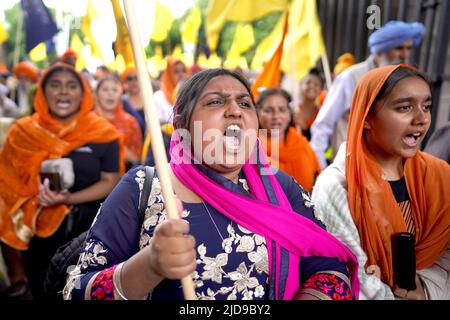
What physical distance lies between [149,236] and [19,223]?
2.02 m

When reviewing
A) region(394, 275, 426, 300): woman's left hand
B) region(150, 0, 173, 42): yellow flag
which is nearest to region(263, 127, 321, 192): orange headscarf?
region(394, 275, 426, 300): woman's left hand

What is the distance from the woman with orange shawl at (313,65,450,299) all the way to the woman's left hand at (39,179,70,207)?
169cm

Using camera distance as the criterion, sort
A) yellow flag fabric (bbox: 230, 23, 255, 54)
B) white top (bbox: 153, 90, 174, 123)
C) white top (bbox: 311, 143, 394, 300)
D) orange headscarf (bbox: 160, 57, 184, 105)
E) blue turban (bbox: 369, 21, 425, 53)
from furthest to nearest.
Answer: yellow flag fabric (bbox: 230, 23, 255, 54) → orange headscarf (bbox: 160, 57, 184, 105) → white top (bbox: 153, 90, 174, 123) → blue turban (bbox: 369, 21, 425, 53) → white top (bbox: 311, 143, 394, 300)

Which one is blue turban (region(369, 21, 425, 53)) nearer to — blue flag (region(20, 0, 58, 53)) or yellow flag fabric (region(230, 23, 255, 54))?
blue flag (region(20, 0, 58, 53))

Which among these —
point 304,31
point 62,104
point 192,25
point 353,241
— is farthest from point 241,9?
point 192,25

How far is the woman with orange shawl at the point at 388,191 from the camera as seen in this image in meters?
1.55

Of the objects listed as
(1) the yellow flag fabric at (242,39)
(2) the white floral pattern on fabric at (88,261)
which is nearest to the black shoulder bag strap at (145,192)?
(2) the white floral pattern on fabric at (88,261)

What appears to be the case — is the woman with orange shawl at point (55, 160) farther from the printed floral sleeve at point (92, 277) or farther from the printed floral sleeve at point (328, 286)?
the printed floral sleeve at point (328, 286)

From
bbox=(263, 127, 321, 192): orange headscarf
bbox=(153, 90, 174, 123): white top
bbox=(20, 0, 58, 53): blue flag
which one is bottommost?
bbox=(263, 127, 321, 192): orange headscarf

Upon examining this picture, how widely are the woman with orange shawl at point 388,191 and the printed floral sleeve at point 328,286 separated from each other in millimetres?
274

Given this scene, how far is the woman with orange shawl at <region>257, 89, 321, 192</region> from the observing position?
2.93m

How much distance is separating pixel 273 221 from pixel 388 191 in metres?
0.64

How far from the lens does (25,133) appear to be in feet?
9.45
